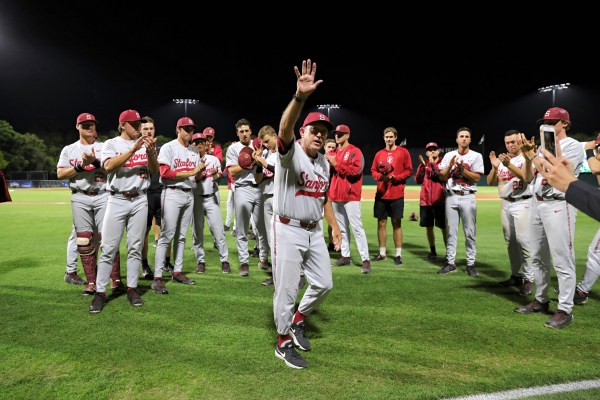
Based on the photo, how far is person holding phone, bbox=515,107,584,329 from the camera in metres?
4.30

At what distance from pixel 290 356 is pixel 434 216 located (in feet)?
17.8

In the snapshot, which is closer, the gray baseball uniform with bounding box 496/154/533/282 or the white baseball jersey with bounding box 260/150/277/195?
the gray baseball uniform with bounding box 496/154/533/282

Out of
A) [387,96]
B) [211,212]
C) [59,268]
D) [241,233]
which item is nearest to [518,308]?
[241,233]

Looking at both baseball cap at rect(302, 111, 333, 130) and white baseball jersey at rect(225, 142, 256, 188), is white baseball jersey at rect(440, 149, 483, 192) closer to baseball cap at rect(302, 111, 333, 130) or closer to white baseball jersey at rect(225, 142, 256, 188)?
white baseball jersey at rect(225, 142, 256, 188)

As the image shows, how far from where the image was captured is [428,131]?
61.9 m

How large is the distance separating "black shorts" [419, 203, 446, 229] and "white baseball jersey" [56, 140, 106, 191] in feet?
18.9

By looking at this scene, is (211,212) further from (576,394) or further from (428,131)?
(428,131)

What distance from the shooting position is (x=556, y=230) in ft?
14.2

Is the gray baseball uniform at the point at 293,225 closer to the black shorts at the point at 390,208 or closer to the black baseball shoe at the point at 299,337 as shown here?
the black baseball shoe at the point at 299,337

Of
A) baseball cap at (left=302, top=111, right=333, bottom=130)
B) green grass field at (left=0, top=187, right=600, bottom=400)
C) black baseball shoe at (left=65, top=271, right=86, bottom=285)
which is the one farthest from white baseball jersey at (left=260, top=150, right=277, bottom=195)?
black baseball shoe at (left=65, top=271, right=86, bottom=285)

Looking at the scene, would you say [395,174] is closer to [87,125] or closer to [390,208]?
[390,208]

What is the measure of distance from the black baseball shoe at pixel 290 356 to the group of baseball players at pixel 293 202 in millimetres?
12

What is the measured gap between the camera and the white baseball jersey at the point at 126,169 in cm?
495

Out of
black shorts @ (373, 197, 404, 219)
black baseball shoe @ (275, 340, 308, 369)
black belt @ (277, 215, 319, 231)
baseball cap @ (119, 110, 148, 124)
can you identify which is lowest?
black baseball shoe @ (275, 340, 308, 369)
